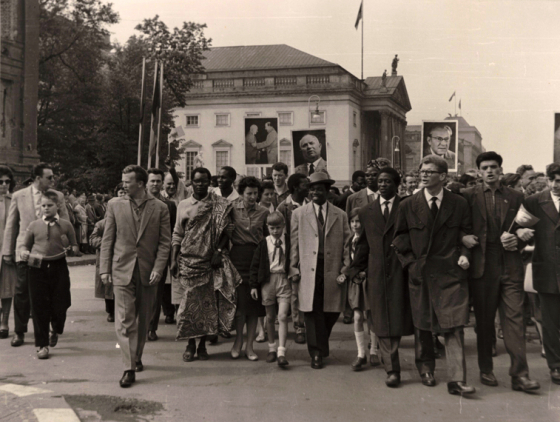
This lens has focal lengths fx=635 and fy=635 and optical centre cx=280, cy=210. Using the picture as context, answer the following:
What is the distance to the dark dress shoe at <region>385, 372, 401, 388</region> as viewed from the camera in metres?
6.03

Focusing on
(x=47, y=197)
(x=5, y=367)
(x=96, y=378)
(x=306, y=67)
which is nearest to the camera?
(x=96, y=378)

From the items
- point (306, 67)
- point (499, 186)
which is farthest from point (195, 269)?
point (306, 67)

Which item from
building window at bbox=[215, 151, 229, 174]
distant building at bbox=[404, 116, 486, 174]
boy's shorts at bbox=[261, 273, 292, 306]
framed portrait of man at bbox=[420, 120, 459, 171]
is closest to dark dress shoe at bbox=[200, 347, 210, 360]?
boy's shorts at bbox=[261, 273, 292, 306]

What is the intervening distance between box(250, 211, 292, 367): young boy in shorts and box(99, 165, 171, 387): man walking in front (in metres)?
1.06

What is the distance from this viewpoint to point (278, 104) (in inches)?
2643

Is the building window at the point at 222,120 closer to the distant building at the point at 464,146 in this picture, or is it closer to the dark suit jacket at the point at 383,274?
the distant building at the point at 464,146

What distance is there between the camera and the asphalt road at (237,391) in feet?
16.9

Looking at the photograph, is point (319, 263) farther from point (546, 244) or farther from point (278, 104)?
point (278, 104)

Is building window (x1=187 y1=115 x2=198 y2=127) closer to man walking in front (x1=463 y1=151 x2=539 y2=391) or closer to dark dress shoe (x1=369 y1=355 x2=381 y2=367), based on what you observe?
dark dress shoe (x1=369 y1=355 x2=381 y2=367)

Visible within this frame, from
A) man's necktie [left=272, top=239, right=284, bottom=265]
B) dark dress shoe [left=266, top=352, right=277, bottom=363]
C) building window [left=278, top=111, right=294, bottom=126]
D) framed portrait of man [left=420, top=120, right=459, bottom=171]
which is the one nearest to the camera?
dark dress shoe [left=266, top=352, right=277, bottom=363]

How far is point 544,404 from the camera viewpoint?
5469 millimetres

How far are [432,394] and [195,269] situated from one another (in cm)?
284

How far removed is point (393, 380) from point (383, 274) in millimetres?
1049

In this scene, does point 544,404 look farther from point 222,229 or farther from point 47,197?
point 47,197
